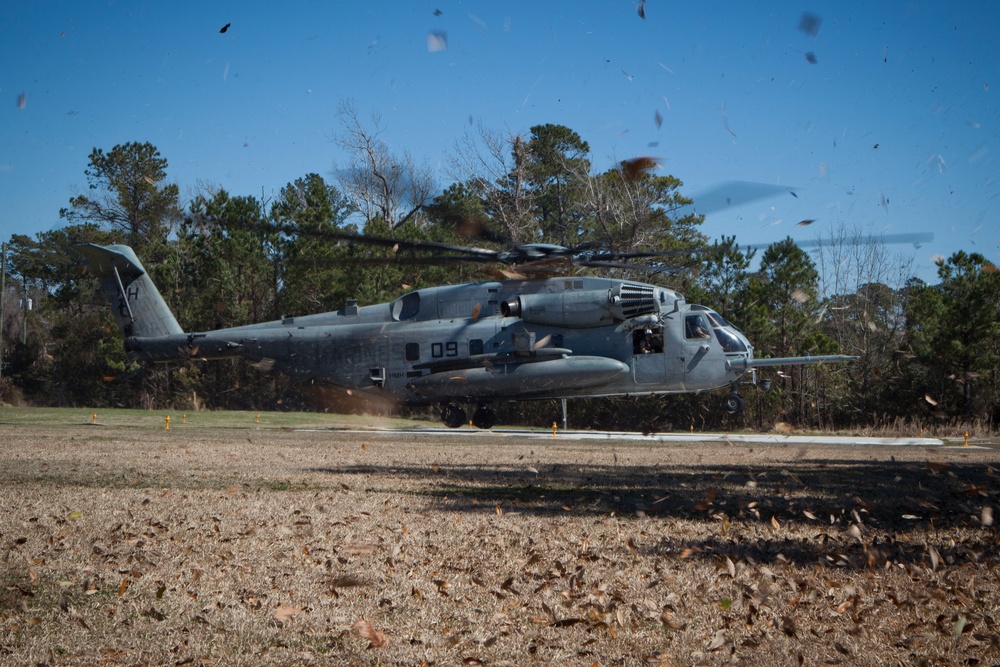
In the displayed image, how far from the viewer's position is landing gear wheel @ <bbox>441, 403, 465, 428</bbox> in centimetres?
2252

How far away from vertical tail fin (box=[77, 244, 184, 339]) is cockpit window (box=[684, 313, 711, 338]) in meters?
14.0

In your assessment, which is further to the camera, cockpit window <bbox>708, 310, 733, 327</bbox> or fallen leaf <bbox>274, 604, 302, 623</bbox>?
cockpit window <bbox>708, 310, 733, 327</bbox>

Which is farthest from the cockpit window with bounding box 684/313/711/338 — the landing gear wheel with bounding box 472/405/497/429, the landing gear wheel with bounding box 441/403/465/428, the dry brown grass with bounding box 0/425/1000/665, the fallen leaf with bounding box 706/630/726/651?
the fallen leaf with bounding box 706/630/726/651

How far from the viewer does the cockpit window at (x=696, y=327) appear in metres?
21.2

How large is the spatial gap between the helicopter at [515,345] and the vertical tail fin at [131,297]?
372 cm

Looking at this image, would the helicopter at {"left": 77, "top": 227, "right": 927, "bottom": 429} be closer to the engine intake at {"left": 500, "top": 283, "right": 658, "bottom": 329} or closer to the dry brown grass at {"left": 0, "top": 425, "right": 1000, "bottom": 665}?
the engine intake at {"left": 500, "top": 283, "right": 658, "bottom": 329}

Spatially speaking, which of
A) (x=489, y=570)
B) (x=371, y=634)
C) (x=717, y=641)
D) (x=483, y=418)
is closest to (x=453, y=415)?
(x=483, y=418)

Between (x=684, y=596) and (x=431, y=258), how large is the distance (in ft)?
37.5

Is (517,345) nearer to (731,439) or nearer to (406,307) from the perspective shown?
(406,307)

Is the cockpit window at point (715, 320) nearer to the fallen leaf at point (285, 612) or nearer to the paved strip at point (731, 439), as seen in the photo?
the paved strip at point (731, 439)

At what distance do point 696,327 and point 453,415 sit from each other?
6.62 meters

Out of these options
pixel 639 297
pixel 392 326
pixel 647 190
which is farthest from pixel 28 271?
pixel 639 297

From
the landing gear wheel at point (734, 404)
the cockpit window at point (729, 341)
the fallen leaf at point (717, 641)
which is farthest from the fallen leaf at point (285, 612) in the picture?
the landing gear wheel at point (734, 404)

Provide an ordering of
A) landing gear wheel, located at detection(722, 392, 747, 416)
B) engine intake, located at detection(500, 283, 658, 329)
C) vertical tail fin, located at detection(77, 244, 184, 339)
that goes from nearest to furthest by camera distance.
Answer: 1. engine intake, located at detection(500, 283, 658, 329)
2. landing gear wheel, located at detection(722, 392, 747, 416)
3. vertical tail fin, located at detection(77, 244, 184, 339)
